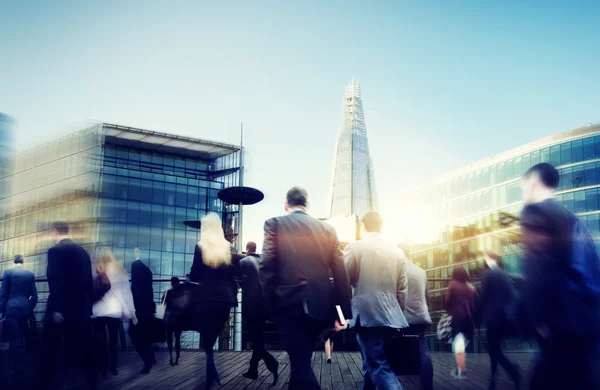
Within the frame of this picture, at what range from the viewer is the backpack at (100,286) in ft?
27.9

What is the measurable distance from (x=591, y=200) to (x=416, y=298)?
189 feet

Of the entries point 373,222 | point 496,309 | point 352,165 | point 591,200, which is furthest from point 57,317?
point 352,165

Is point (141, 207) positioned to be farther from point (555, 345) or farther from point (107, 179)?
point (555, 345)

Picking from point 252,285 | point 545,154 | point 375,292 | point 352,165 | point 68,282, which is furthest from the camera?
point 352,165

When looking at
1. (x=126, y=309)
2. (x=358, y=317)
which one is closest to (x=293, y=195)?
(x=358, y=317)

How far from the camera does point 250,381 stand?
805 cm

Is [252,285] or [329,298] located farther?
[252,285]

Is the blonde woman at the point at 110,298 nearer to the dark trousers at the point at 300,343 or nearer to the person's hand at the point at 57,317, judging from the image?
the person's hand at the point at 57,317

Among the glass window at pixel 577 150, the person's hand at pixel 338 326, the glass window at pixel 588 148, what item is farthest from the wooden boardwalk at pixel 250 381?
the glass window at pixel 577 150

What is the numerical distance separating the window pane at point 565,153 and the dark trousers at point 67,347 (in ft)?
197

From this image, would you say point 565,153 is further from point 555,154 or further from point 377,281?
point 377,281

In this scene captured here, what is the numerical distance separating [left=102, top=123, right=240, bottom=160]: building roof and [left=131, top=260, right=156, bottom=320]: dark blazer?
60819 mm

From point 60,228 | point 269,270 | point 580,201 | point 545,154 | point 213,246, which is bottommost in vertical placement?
point 269,270

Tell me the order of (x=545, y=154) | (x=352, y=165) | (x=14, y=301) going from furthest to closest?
(x=352, y=165) → (x=545, y=154) → (x=14, y=301)
